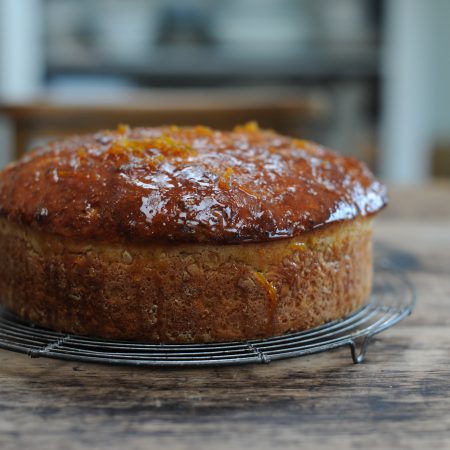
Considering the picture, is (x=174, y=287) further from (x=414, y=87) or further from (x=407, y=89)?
(x=414, y=87)

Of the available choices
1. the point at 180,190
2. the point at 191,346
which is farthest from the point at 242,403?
the point at 180,190

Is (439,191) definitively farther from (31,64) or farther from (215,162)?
(31,64)

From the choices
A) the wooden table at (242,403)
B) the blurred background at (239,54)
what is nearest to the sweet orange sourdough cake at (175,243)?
the wooden table at (242,403)

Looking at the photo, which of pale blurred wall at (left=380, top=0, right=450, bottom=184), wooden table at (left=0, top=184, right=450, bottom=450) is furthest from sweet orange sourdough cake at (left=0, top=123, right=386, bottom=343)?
pale blurred wall at (left=380, top=0, right=450, bottom=184)

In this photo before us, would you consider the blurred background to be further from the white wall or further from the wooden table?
the wooden table

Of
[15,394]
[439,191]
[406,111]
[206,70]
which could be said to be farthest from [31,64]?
[15,394]
